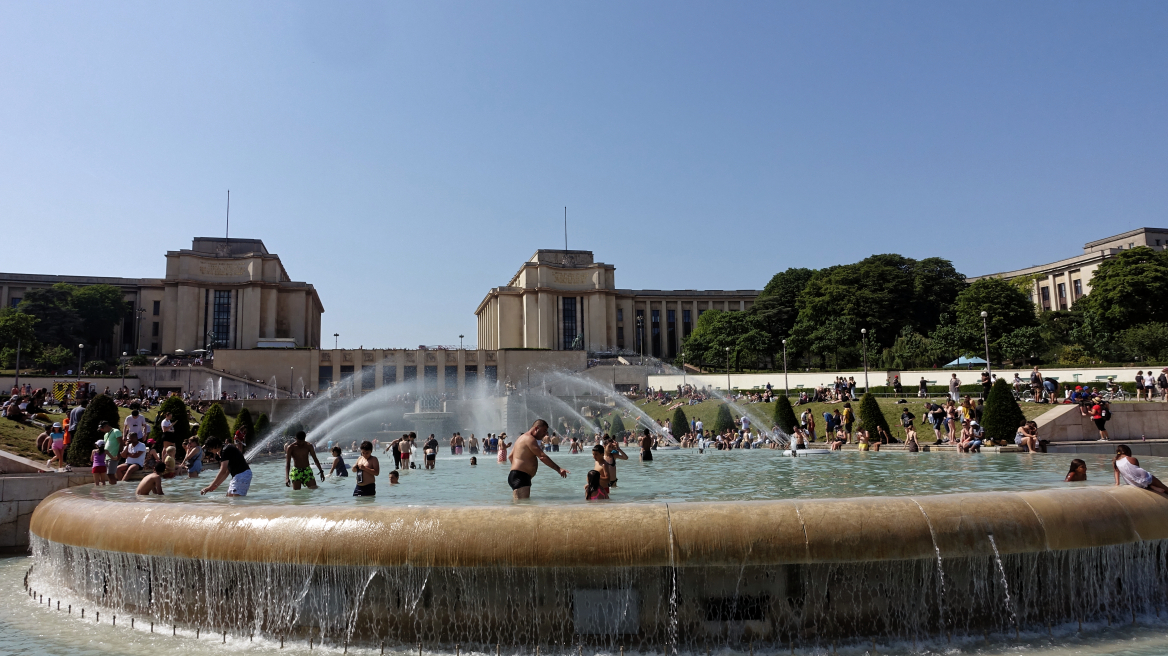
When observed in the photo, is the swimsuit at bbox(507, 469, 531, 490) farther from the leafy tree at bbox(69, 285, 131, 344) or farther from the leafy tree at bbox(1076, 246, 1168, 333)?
the leafy tree at bbox(69, 285, 131, 344)

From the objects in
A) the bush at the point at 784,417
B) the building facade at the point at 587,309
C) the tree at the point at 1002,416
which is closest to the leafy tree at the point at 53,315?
the building facade at the point at 587,309

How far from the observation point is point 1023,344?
169 ft

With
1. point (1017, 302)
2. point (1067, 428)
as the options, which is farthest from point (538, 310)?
point (1067, 428)

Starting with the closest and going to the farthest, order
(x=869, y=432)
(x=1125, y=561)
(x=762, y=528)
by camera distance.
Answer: (x=762, y=528) < (x=1125, y=561) < (x=869, y=432)

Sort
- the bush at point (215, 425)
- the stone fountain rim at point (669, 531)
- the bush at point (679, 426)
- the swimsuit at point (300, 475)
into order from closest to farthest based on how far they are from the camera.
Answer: the stone fountain rim at point (669, 531) < the swimsuit at point (300, 475) < the bush at point (215, 425) < the bush at point (679, 426)

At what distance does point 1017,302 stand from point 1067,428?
1767 inches

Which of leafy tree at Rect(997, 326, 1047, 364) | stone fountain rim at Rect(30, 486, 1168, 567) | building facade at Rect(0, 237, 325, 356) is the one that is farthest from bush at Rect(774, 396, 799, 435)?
building facade at Rect(0, 237, 325, 356)

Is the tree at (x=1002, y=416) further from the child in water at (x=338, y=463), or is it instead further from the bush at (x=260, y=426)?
the bush at (x=260, y=426)

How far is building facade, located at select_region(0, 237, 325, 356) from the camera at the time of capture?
87688 millimetres

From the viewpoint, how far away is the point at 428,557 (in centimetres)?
623

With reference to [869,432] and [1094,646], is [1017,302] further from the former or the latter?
[1094,646]

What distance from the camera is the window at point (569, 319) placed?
3957 inches

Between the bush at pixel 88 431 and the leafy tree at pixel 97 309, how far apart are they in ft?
275

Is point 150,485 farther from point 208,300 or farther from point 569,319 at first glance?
point 569,319
